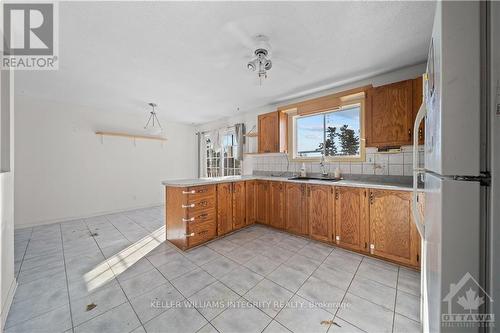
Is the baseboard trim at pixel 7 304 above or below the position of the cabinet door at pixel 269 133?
below

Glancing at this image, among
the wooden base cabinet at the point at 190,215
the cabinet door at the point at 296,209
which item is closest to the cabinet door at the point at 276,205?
the cabinet door at the point at 296,209

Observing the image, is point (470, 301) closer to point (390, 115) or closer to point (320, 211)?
point (320, 211)

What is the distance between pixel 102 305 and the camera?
155 cm

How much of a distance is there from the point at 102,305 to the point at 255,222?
2469mm

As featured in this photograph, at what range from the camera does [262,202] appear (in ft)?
11.4

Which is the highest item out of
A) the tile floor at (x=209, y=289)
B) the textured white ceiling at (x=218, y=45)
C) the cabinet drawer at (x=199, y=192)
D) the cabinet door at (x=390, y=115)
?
the textured white ceiling at (x=218, y=45)

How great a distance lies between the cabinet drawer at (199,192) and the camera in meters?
2.54

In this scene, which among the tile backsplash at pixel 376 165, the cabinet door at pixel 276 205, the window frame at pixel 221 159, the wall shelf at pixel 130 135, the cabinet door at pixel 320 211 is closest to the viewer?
Result: the tile backsplash at pixel 376 165

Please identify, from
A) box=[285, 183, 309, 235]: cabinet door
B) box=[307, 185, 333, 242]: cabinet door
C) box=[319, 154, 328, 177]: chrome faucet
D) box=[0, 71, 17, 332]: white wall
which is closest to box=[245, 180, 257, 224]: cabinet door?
box=[285, 183, 309, 235]: cabinet door

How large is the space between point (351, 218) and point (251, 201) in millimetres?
1721

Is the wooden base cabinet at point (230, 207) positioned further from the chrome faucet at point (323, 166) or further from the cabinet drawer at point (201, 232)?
the chrome faucet at point (323, 166)

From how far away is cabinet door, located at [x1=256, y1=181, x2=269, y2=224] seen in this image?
341 centimetres

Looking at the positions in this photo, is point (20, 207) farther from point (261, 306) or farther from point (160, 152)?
point (261, 306)

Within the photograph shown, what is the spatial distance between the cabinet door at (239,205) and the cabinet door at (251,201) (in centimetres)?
10
